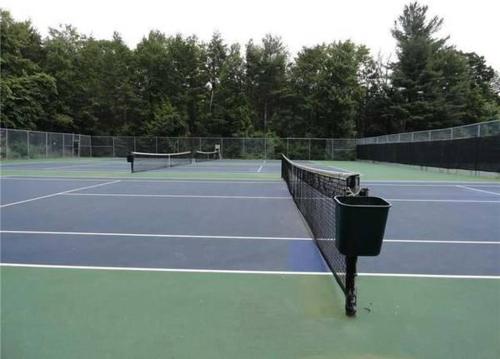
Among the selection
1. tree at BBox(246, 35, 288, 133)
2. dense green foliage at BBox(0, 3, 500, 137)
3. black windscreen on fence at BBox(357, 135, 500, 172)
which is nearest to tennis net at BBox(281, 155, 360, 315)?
black windscreen on fence at BBox(357, 135, 500, 172)

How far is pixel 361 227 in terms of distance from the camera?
3188mm

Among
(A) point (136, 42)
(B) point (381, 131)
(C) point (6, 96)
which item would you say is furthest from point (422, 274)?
(A) point (136, 42)

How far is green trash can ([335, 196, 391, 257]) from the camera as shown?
315cm

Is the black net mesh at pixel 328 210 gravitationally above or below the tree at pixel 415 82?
below

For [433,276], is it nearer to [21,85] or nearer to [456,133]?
[456,133]

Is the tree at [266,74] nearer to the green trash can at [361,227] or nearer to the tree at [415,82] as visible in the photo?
the tree at [415,82]

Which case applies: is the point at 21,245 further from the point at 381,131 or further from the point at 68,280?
the point at 381,131

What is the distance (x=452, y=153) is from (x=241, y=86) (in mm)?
31206

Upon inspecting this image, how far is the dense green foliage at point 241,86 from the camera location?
147 ft

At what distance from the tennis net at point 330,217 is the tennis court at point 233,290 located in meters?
0.13

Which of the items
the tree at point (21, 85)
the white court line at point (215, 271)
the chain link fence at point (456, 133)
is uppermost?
the tree at point (21, 85)

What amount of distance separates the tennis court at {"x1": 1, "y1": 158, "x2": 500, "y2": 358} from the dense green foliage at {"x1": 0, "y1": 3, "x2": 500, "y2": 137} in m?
38.6

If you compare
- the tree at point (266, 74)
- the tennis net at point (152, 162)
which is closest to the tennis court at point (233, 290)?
the tennis net at point (152, 162)

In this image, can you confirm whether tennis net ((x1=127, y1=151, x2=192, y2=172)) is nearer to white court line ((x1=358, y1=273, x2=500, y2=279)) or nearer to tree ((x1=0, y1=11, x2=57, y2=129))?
white court line ((x1=358, y1=273, x2=500, y2=279))
